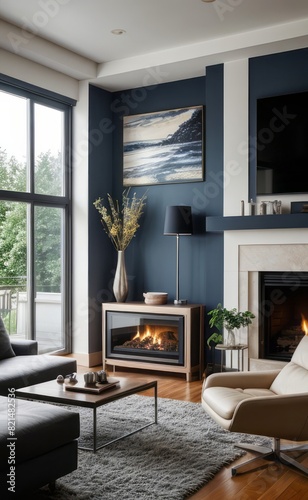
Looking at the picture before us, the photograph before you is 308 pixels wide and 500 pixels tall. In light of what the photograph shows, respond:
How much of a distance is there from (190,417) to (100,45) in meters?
3.59

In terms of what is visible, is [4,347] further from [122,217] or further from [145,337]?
[122,217]

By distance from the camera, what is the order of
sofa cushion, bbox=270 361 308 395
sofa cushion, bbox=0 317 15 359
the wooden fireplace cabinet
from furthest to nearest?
1. the wooden fireplace cabinet
2. sofa cushion, bbox=0 317 15 359
3. sofa cushion, bbox=270 361 308 395

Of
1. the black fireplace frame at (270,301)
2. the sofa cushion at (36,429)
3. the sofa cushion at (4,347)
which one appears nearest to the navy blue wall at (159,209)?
the black fireplace frame at (270,301)

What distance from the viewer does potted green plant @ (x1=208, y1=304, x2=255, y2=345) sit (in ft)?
17.1

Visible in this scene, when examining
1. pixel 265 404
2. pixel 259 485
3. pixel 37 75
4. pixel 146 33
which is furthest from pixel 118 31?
pixel 259 485

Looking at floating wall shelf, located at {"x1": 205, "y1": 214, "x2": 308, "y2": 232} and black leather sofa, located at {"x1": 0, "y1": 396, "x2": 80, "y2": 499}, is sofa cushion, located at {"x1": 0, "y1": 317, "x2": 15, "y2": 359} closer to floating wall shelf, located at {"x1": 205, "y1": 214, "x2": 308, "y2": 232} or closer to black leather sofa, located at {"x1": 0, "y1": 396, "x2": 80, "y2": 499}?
black leather sofa, located at {"x1": 0, "y1": 396, "x2": 80, "y2": 499}

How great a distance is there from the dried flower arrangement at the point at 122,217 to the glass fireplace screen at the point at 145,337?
818 millimetres

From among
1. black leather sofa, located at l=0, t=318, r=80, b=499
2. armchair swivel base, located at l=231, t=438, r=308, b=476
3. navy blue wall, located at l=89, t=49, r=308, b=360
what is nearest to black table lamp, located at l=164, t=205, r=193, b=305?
navy blue wall, located at l=89, t=49, r=308, b=360

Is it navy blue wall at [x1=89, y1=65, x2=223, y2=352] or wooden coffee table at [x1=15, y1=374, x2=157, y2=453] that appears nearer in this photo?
wooden coffee table at [x1=15, y1=374, x2=157, y2=453]

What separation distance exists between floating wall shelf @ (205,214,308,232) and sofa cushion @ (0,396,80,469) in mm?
2787

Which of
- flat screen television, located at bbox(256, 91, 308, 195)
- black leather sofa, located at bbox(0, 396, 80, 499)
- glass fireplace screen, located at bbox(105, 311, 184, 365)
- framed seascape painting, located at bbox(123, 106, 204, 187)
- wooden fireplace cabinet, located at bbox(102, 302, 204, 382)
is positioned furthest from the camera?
framed seascape painting, located at bbox(123, 106, 204, 187)

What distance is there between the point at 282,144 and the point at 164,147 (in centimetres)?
141

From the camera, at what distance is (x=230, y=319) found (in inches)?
205

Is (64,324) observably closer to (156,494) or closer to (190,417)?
(190,417)
